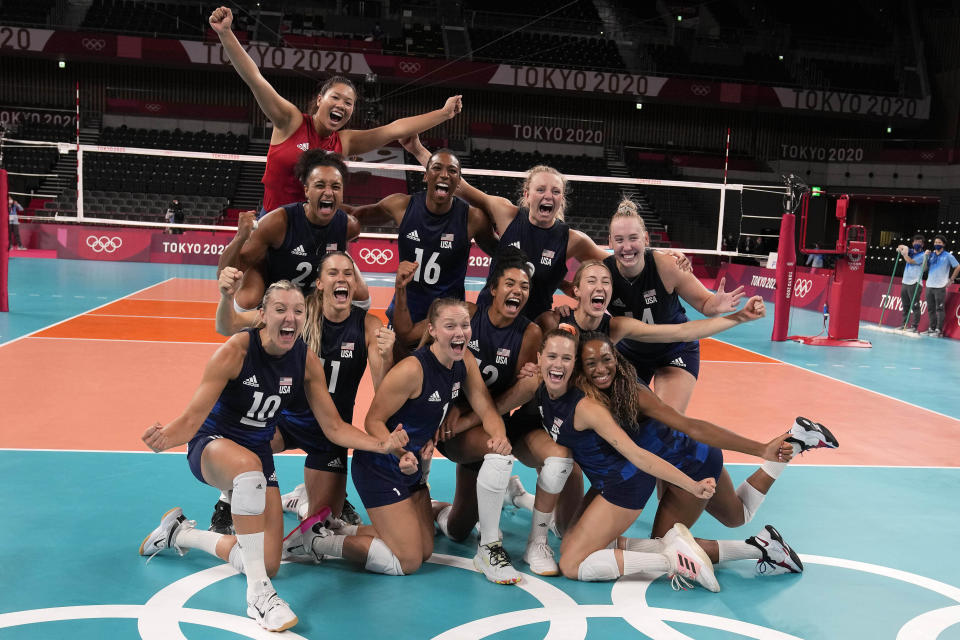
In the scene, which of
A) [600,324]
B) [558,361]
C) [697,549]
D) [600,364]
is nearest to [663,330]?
[600,324]

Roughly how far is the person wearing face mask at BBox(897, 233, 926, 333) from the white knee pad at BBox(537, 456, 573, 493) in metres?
11.8

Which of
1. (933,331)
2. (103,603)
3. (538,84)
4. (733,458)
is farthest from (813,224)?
(103,603)

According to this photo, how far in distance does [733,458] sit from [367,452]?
331 cm

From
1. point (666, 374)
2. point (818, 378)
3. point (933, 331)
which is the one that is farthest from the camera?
point (933, 331)

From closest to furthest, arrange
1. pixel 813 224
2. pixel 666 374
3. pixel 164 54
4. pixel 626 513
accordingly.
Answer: pixel 626 513
pixel 666 374
pixel 164 54
pixel 813 224

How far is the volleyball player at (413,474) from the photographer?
159 inches

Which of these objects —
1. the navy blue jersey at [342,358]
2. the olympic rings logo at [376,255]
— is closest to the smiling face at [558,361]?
the navy blue jersey at [342,358]

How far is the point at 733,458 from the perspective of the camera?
631 cm

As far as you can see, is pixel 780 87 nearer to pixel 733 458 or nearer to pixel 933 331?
pixel 933 331

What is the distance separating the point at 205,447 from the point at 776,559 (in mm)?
2918

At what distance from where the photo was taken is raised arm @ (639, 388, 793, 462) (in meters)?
4.19

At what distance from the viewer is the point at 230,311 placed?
4262mm

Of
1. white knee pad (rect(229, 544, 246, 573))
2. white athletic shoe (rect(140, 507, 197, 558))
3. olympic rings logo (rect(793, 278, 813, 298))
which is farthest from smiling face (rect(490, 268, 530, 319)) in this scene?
olympic rings logo (rect(793, 278, 813, 298))

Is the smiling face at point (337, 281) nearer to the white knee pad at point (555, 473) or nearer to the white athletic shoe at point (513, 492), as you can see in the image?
the white knee pad at point (555, 473)
